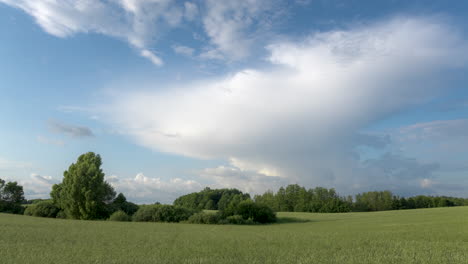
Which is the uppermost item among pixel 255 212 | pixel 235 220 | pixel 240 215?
pixel 255 212

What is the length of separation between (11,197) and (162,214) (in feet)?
119

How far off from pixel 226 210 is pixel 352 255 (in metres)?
27.0

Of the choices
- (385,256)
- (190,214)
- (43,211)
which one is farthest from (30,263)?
(43,211)

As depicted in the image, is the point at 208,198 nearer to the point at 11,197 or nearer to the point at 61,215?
the point at 11,197

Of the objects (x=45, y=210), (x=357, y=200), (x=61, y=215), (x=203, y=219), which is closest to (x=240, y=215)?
(x=203, y=219)

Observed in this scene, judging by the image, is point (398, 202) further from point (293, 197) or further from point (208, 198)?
point (208, 198)

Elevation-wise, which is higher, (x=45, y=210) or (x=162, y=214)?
(x=45, y=210)

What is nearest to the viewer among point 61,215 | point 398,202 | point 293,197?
point 61,215

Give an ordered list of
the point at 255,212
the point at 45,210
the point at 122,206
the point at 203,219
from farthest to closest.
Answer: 1. the point at 45,210
2. the point at 122,206
3. the point at 255,212
4. the point at 203,219

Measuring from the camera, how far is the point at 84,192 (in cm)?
4062

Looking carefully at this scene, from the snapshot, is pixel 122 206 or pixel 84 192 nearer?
pixel 84 192

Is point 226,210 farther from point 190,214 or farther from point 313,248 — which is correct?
point 313,248

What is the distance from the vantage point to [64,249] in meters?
11.4

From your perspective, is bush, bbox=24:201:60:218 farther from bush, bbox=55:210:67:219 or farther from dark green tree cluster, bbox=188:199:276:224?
dark green tree cluster, bbox=188:199:276:224
